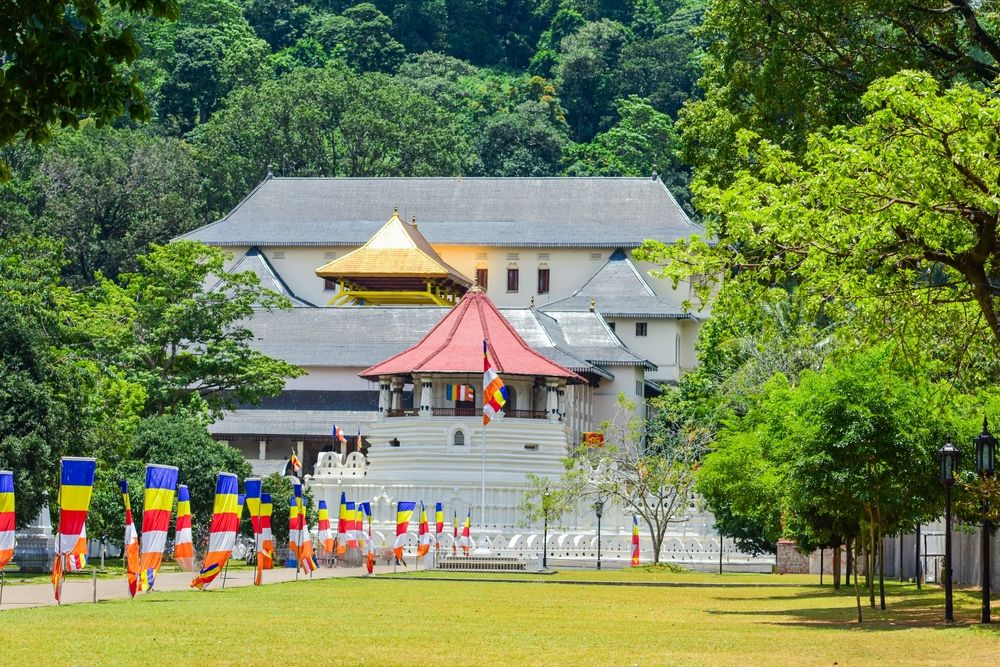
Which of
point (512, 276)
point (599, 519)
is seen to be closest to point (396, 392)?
point (599, 519)

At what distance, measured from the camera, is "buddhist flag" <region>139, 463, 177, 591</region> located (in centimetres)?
2805

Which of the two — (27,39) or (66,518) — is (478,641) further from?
(27,39)

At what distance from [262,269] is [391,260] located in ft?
29.6

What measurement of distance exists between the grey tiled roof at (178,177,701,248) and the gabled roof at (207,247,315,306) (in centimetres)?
93

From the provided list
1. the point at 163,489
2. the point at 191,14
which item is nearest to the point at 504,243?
the point at 191,14

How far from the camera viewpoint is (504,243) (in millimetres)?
97000

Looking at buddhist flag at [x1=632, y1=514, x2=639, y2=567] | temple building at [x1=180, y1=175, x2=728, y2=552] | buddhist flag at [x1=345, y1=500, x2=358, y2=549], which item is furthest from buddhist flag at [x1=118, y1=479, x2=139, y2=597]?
temple building at [x1=180, y1=175, x2=728, y2=552]

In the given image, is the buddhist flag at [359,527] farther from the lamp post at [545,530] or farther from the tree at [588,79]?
the tree at [588,79]

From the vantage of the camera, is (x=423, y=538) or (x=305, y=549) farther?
(x=423, y=538)

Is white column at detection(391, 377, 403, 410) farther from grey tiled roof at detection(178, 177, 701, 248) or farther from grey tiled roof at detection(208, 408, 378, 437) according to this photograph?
grey tiled roof at detection(178, 177, 701, 248)

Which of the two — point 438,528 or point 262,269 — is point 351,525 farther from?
point 262,269

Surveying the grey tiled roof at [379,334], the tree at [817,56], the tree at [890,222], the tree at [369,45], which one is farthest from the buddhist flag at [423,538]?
the tree at [369,45]

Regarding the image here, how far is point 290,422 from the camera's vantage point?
252 feet

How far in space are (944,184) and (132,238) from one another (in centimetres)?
8902
